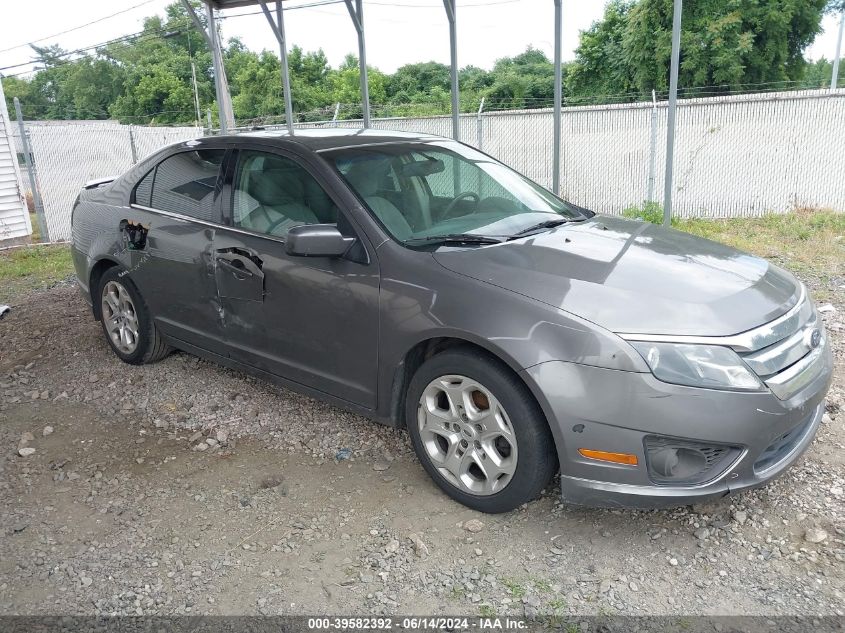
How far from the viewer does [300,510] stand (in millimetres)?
3135

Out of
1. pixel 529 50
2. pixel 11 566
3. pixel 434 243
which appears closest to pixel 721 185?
pixel 434 243

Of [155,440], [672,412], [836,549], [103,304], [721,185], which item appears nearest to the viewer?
[672,412]

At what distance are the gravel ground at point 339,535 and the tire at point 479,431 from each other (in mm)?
169

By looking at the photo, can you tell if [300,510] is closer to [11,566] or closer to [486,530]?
[486,530]

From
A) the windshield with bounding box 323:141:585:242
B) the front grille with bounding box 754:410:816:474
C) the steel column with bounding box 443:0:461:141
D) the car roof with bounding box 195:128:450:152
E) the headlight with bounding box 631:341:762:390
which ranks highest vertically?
the steel column with bounding box 443:0:461:141

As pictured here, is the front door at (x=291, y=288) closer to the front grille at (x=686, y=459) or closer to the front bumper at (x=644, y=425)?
the front bumper at (x=644, y=425)

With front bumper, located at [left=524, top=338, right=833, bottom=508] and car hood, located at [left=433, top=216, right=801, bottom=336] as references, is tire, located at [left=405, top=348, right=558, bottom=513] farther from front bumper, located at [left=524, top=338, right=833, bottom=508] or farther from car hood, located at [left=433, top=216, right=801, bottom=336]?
car hood, located at [left=433, top=216, right=801, bottom=336]

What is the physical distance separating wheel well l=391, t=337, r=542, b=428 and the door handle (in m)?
1.09

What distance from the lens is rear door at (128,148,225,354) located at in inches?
157

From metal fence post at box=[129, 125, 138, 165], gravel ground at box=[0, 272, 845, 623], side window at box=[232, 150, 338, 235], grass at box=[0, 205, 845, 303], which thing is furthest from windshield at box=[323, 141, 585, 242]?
metal fence post at box=[129, 125, 138, 165]

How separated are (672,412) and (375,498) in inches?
56.3

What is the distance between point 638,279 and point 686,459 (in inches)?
29.5

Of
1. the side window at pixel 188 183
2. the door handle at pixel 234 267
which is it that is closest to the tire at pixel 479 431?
the door handle at pixel 234 267

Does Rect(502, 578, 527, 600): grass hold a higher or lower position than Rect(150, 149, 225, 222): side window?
lower
